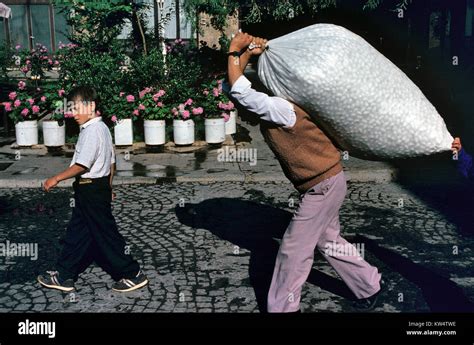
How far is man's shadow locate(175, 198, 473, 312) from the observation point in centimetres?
491

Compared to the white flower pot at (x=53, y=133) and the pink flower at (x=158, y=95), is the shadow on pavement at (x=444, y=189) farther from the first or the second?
the white flower pot at (x=53, y=133)

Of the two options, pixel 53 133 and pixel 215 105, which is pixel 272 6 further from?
pixel 53 133

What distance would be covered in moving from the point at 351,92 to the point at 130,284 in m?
2.44

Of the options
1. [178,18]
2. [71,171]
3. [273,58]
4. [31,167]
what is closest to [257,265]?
[71,171]

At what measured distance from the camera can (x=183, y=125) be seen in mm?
10852

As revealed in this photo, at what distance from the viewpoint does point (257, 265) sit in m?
5.60

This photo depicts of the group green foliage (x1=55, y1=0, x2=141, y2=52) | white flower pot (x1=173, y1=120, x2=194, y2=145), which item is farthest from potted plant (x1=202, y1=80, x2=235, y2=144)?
green foliage (x1=55, y1=0, x2=141, y2=52)

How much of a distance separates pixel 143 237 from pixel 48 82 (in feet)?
21.4

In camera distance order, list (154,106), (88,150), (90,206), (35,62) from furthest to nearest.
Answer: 1. (35,62)
2. (154,106)
3. (90,206)
4. (88,150)

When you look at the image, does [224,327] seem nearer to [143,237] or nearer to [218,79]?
[143,237]

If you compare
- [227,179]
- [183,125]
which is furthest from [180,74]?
[227,179]

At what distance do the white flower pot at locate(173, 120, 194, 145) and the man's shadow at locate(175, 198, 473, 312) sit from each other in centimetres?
326

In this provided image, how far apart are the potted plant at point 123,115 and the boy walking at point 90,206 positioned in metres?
5.91

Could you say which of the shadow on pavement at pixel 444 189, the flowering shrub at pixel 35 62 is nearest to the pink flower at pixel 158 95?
the flowering shrub at pixel 35 62
